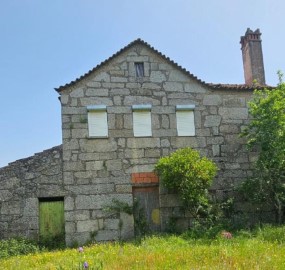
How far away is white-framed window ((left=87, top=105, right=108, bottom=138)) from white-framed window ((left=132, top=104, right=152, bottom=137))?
3.13ft

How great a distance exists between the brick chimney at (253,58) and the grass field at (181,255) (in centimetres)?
685

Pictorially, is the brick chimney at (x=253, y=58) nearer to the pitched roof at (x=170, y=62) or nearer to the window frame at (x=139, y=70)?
the pitched roof at (x=170, y=62)

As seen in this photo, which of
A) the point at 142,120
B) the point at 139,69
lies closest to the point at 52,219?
the point at 142,120

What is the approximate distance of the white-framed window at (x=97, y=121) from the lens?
13.1m

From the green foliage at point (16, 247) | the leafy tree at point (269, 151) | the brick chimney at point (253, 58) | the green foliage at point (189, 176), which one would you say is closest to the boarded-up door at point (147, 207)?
the green foliage at point (189, 176)

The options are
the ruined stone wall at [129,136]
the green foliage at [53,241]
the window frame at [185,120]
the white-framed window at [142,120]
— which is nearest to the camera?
the green foliage at [53,241]

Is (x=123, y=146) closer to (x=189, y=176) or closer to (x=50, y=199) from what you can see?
(x=189, y=176)

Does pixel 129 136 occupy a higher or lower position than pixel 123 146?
higher

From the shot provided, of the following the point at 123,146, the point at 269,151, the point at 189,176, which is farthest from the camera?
the point at 123,146

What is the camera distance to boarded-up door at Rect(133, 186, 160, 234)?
505 inches

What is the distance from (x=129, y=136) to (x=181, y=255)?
5422mm

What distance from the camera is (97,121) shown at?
1320 centimetres

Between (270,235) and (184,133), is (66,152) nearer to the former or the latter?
(184,133)

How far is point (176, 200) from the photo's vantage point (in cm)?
1304
